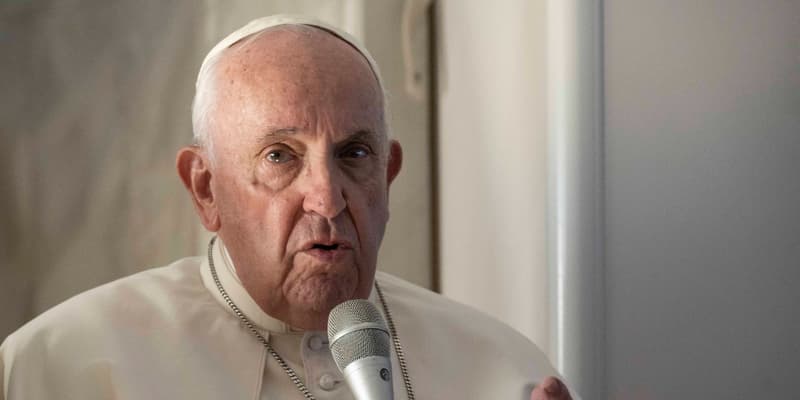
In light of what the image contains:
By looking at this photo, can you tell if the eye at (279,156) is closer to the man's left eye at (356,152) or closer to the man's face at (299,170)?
the man's face at (299,170)

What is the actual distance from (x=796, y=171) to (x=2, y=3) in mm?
2371

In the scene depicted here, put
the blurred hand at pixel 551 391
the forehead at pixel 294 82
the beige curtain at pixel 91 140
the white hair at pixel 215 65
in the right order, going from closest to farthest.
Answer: the blurred hand at pixel 551 391, the forehead at pixel 294 82, the white hair at pixel 215 65, the beige curtain at pixel 91 140

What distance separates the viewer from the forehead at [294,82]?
7.26 feet

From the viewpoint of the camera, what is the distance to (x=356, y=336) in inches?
61.6

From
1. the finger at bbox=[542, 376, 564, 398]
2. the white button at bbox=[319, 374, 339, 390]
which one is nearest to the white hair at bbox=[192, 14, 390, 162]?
the white button at bbox=[319, 374, 339, 390]

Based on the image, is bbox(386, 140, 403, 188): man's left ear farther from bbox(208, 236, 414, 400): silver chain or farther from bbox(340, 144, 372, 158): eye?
bbox(208, 236, 414, 400): silver chain

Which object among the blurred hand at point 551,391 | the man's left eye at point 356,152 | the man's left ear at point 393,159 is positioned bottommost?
the blurred hand at point 551,391

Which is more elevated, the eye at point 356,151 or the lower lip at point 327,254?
the eye at point 356,151

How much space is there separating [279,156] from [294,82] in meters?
0.16

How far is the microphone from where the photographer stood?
1.51 m

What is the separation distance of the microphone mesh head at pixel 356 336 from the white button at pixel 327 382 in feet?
2.19

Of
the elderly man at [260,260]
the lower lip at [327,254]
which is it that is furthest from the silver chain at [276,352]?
the lower lip at [327,254]

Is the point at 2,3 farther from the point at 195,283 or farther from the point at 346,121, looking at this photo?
the point at 346,121

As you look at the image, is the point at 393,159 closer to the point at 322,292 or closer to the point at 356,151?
the point at 356,151
